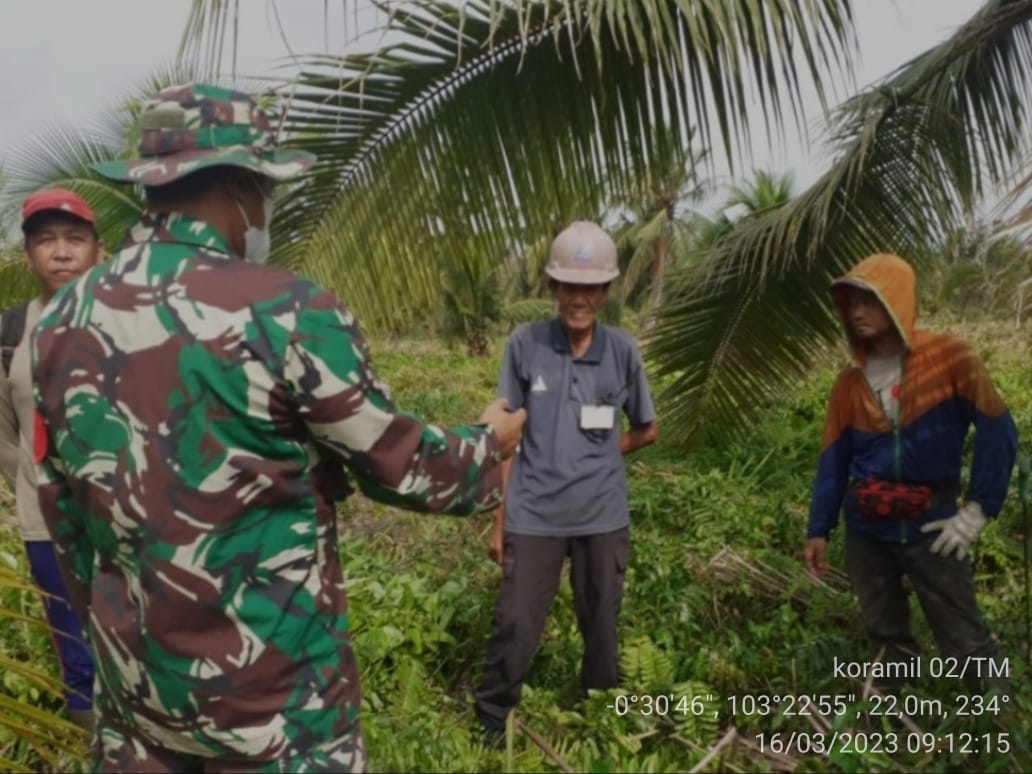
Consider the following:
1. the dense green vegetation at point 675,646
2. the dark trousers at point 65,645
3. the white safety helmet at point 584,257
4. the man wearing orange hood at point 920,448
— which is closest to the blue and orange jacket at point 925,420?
the man wearing orange hood at point 920,448

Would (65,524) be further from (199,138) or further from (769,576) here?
(769,576)

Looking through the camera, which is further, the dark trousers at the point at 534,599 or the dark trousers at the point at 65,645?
the dark trousers at the point at 534,599

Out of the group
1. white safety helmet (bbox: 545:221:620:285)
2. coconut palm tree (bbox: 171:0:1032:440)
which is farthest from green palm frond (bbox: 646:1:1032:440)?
white safety helmet (bbox: 545:221:620:285)

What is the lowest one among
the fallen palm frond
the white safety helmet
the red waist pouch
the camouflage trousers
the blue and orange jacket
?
the fallen palm frond

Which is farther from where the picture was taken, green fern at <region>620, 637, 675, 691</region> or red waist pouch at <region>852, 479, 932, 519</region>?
green fern at <region>620, 637, 675, 691</region>

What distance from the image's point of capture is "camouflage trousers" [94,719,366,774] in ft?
5.39

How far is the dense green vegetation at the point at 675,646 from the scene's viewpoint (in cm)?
266

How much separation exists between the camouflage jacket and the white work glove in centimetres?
195

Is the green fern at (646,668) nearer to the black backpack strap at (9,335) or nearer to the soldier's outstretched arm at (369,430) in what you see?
the soldier's outstretched arm at (369,430)

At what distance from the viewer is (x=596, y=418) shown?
3.32 metres

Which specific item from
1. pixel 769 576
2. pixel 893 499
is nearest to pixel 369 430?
pixel 893 499

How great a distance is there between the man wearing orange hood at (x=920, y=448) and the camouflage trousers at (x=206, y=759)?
2035 millimetres

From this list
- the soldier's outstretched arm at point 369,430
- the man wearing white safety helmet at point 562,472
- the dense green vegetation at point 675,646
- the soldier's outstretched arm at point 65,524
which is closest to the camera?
the soldier's outstretched arm at point 369,430

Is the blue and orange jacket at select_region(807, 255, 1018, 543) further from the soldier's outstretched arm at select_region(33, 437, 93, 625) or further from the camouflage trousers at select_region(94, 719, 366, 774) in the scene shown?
the soldier's outstretched arm at select_region(33, 437, 93, 625)
